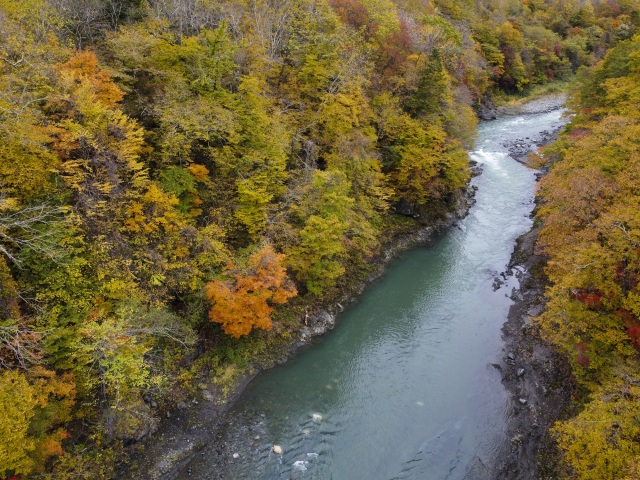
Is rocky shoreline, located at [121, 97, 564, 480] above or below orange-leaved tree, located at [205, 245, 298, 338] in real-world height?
below

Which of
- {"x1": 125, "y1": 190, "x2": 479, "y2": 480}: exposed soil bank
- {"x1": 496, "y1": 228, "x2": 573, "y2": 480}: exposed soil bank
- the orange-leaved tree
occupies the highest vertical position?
the orange-leaved tree

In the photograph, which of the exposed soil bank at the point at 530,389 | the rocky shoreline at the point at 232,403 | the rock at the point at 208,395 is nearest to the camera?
the rocky shoreline at the point at 232,403

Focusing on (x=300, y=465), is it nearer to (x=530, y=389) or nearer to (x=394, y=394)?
(x=394, y=394)

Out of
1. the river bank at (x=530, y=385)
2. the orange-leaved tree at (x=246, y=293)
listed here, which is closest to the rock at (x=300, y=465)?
the orange-leaved tree at (x=246, y=293)

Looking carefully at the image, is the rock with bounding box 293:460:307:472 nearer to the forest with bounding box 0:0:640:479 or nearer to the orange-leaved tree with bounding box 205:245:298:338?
the forest with bounding box 0:0:640:479

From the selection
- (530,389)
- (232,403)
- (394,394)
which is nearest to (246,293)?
(232,403)

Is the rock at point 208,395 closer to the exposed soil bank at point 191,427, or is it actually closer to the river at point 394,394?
the exposed soil bank at point 191,427

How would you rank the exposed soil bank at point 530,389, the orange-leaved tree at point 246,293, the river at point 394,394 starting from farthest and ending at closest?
the orange-leaved tree at point 246,293, the river at point 394,394, the exposed soil bank at point 530,389

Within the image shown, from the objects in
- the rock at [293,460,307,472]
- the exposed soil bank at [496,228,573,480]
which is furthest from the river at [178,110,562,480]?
the exposed soil bank at [496,228,573,480]
